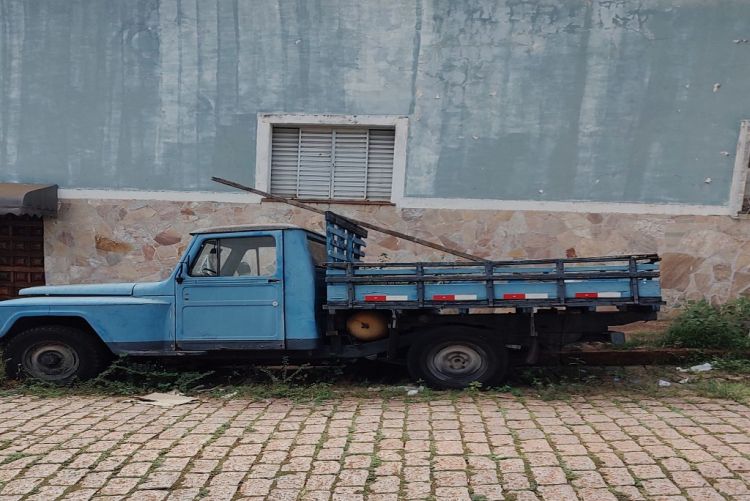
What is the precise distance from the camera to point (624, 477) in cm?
371

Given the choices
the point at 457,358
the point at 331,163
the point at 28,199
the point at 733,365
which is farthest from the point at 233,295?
the point at 733,365

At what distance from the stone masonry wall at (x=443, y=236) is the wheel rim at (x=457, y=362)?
3.21 m

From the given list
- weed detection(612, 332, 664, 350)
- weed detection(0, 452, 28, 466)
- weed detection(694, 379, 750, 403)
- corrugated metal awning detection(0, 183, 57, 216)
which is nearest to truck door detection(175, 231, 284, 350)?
weed detection(0, 452, 28, 466)

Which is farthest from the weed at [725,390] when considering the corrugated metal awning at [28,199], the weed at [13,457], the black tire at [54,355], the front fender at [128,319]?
the corrugated metal awning at [28,199]

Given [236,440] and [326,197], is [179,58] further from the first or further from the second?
[236,440]

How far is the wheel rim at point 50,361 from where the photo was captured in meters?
6.32

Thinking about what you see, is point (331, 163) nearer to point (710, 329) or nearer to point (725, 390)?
point (710, 329)

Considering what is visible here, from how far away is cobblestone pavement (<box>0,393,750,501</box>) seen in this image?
3613mm

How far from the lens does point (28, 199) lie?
8602 mm

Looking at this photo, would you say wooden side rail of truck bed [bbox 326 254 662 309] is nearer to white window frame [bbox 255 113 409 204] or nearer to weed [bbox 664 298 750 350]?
weed [bbox 664 298 750 350]

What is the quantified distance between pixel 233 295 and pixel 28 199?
14.5 feet

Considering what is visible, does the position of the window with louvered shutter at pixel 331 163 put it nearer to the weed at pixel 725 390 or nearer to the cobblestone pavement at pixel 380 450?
the cobblestone pavement at pixel 380 450

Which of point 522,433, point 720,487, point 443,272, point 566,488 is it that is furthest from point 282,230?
point 720,487

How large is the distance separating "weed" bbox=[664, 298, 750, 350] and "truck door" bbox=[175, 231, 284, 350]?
17.2ft
